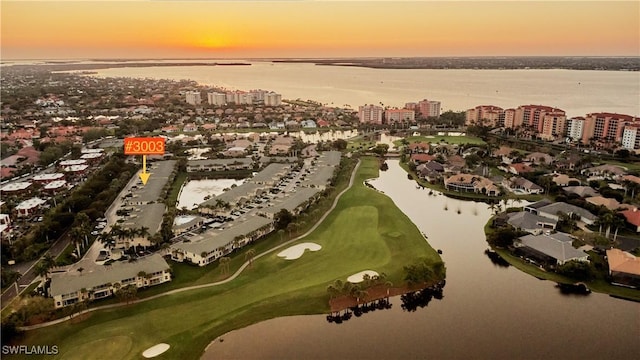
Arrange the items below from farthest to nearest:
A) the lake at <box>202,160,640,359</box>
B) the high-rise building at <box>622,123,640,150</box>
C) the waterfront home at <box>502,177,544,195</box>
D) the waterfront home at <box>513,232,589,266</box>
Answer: the high-rise building at <box>622,123,640,150</box>
the waterfront home at <box>502,177,544,195</box>
the waterfront home at <box>513,232,589,266</box>
the lake at <box>202,160,640,359</box>

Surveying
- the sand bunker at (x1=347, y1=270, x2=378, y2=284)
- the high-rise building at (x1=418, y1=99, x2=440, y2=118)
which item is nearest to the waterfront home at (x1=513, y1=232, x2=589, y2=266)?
the sand bunker at (x1=347, y1=270, x2=378, y2=284)

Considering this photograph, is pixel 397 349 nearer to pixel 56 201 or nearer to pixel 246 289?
pixel 246 289

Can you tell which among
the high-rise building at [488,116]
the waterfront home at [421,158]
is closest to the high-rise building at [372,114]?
the high-rise building at [488,116]

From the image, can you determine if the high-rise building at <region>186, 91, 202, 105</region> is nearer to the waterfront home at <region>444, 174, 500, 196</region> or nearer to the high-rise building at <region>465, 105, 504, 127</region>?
the high-rise building at <region>465, 105, 504, 127</region>

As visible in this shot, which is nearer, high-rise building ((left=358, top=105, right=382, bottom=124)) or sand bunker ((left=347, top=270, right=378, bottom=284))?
sand bunker ((left=347, top=270, right=378, bottom=284))

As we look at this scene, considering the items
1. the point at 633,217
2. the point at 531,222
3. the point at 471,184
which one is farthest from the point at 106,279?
the point at 633,217

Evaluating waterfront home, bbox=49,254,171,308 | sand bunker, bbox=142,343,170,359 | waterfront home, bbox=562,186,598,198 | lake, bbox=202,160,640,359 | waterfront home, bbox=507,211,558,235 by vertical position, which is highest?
waterfront home, bbox=562,186,598,198
